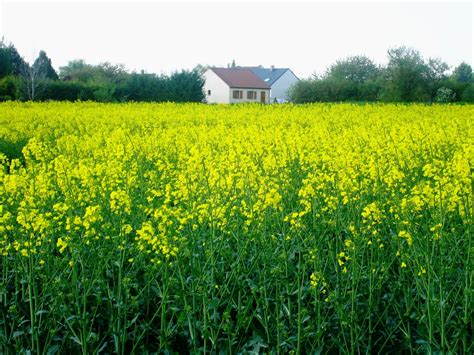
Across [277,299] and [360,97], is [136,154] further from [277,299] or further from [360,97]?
[360,97]

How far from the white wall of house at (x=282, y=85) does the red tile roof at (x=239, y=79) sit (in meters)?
9.86

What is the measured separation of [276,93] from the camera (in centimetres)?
8594

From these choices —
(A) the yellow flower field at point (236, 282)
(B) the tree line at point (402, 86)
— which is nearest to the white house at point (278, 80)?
(B) the tree line at point (402, 86)

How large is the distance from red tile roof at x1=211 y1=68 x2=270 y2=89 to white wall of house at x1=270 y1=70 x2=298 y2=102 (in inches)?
388

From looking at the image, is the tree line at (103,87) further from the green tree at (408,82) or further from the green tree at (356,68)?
the green tree at (356,68)

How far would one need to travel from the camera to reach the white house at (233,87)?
73.4 meters

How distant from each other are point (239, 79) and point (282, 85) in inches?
528

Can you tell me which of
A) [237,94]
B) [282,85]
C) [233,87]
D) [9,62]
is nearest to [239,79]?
[237,94]

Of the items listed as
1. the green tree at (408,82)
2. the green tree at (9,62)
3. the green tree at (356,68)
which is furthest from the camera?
the green tree at (356,68)

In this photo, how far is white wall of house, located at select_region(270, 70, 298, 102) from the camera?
85938mm

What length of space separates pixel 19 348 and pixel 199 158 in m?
2.58

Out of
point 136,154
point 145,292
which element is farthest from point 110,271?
point 136,154

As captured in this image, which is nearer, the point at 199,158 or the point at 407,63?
the point at 199,158

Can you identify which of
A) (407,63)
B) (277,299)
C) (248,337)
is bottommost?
(248,337)
